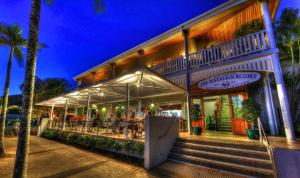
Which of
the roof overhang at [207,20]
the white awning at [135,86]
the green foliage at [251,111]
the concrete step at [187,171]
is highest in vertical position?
the roof overhang at [207,20]

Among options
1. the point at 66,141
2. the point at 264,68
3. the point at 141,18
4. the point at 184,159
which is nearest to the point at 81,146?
the point at 66,141

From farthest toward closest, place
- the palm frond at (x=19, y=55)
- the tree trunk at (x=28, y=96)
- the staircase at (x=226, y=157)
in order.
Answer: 1. the palm frond at (x=19, y=55)
2. the staircase at (x=226, y=157)
3. the tree trunk at (x=28, y=96)

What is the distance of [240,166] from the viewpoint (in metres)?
4.52

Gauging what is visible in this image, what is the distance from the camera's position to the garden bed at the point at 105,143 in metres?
6.38

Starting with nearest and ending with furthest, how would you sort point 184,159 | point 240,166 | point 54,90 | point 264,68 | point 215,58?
point 240,166 < point 184,159 < point 264,68 < point 215,58 < point 54,90

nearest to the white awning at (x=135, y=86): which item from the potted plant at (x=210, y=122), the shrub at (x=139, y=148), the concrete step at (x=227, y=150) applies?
the potted plant at (x=210, y=122)

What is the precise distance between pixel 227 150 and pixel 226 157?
335mm

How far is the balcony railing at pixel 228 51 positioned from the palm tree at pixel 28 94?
7.56m

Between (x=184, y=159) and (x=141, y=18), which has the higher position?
(x=141, y=18)

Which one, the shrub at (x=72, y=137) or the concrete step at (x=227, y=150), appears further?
the shrub at (x=72, y=137)

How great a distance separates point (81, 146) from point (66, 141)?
86.7 inches

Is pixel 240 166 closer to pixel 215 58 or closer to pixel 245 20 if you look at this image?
pixel 215 58

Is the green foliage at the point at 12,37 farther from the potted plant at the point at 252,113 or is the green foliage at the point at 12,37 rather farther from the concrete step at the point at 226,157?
the potted plant at the point at 252,113

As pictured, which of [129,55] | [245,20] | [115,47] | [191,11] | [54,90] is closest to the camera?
[245,20]
